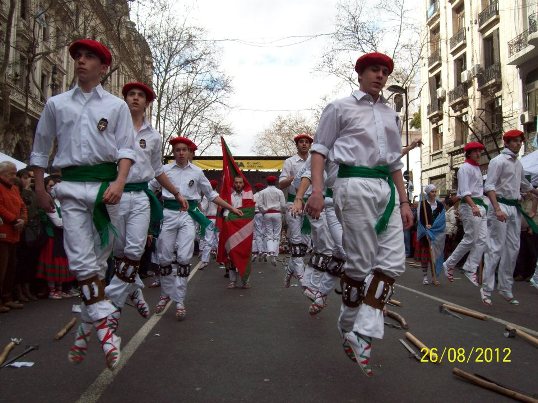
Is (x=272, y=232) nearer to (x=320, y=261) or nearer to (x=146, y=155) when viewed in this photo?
(x=320, y=261)

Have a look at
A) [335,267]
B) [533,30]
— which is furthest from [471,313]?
[533,30]

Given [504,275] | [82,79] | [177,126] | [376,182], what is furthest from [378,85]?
[177,126]

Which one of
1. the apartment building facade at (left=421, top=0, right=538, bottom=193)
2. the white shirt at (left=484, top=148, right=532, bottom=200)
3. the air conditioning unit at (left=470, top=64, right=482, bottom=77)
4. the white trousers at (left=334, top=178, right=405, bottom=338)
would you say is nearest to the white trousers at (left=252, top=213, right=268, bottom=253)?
the white shirt at (left=484, top=148, right=532, bottom=200)

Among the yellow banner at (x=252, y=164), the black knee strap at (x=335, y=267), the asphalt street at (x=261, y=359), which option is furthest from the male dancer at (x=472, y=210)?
the yellow banner at (x=252, y=164)

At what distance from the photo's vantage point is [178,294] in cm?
675

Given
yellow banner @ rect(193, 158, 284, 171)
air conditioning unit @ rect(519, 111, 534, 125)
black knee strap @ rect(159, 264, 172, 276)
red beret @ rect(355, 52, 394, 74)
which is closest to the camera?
red beret @ rect(355, 52, 394, 74)

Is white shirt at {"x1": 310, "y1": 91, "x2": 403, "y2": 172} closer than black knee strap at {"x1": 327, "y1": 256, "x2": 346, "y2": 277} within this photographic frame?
Yes

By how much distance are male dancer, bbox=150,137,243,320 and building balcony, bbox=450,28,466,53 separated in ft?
106

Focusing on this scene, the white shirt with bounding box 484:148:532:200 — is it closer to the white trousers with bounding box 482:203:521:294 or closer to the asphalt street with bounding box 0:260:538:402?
the white trousers with bounding box 482:203:521:294

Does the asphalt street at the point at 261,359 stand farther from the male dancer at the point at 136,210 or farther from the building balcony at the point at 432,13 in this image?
the building balcony at the point at 432,13

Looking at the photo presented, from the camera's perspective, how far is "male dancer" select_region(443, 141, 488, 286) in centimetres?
892

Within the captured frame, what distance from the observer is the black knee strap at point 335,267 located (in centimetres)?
600

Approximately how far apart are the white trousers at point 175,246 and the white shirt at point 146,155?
47.7 inches

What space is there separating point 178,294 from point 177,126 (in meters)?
33.6
